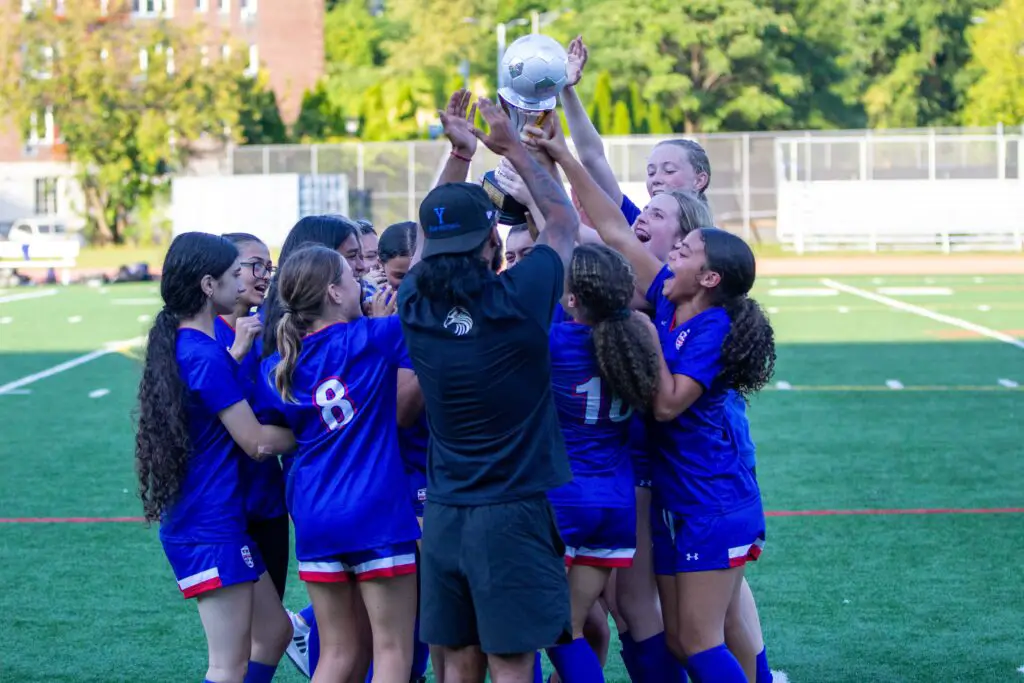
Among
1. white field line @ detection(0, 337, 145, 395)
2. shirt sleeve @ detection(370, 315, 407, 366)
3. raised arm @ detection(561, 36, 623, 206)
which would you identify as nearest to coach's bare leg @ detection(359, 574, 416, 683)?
shirt sleeve @ detection(370, 315, 407, 366)

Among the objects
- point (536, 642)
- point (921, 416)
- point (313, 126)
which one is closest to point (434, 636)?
point (536, 642)

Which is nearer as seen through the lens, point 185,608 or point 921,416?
point 185,608

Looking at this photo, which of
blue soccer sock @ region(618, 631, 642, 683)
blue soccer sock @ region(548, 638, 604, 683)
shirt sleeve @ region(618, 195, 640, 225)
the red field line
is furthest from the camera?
the red field line

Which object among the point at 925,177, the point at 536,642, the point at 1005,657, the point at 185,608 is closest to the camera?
the point at 536,642

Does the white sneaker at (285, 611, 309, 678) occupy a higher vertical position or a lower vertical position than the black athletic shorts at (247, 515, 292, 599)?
lower

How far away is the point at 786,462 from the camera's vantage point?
10164mm

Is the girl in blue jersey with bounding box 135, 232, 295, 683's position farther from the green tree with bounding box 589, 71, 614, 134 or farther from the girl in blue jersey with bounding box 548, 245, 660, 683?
the green tree with bounding box 589, 71, 614, 134

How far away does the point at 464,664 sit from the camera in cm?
412

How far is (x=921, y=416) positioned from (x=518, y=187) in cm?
828

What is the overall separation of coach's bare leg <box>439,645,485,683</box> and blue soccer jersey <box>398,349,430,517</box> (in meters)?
0.83

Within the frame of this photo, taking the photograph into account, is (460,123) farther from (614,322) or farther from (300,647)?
(300,647)

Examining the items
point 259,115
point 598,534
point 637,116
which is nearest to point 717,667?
point 598,534

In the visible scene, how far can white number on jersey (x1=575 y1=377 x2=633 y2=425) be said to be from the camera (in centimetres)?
446

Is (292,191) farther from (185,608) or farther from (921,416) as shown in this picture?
(185,608)
